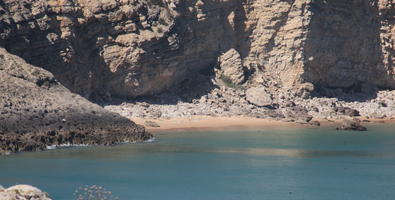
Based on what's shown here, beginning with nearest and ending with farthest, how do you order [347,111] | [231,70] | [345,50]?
1. [347,111]
2. [231,70]
3. [345,50]

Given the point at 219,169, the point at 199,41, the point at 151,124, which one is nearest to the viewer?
the point at 219,169

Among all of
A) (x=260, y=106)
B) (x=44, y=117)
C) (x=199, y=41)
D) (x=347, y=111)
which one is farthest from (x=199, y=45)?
(x=44, y=117)

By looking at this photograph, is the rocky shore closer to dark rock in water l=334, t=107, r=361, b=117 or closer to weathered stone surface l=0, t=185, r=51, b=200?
dark rock in water l=334, t=107, r=361, b=117

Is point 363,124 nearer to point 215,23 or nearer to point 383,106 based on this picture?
point 383,106

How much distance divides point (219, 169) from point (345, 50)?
34.9 m

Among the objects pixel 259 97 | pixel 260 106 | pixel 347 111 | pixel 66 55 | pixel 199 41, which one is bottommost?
pixel 347 111

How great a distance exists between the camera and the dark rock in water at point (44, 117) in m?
42.0

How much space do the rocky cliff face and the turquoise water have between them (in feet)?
32.8

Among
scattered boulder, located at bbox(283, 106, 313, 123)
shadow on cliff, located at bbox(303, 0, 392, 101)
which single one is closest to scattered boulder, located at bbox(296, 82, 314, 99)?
shadow on cliff, located at bbox(303, 0, 392, 101)

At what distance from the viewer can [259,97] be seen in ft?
207

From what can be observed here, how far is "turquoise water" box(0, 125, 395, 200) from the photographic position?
98.7 feet

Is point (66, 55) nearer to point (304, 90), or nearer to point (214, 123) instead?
point (214, 123)

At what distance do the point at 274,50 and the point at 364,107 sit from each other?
800 cm

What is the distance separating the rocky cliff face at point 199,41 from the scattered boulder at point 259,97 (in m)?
1.82
